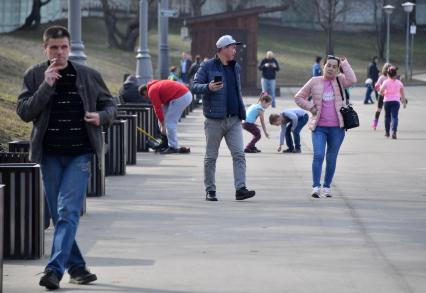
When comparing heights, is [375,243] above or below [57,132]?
below

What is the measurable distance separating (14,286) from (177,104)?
11997mm

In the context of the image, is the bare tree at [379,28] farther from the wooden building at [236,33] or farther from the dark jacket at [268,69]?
the dark jacket at [268,69]

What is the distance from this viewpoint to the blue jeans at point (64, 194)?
27.0 feet

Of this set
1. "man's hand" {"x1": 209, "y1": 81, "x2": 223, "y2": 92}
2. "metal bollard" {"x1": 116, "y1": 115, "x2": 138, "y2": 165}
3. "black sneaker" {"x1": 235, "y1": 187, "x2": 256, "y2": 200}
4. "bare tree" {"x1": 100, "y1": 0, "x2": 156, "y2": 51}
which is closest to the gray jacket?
"man's hand" {"x1": 209, "y1": 81, "x2": 223, "y2": 92}

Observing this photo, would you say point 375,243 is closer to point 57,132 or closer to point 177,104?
point 57,132

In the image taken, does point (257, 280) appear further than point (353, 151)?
No

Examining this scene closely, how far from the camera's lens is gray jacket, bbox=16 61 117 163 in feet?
26.9

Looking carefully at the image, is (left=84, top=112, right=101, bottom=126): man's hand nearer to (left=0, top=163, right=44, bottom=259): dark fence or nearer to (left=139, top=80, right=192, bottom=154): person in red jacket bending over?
(left=0, top=163, right=44, bottom=259): dark fence

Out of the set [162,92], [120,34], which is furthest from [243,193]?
[120,34]

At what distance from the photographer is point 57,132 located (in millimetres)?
8289

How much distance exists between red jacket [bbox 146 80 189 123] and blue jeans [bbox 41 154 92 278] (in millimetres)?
11774

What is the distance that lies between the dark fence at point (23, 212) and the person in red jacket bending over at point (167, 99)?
10.5 meters

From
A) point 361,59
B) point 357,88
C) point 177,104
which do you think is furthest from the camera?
point 361,59

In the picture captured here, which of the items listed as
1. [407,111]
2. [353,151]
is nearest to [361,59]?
[407,111]
